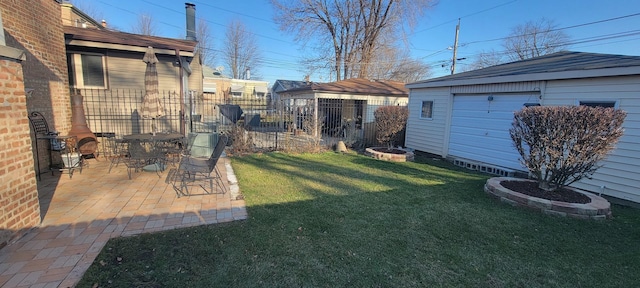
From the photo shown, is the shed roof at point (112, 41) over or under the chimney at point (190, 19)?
under

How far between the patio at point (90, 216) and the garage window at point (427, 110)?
7153mm

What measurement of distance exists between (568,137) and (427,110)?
18.0 ft

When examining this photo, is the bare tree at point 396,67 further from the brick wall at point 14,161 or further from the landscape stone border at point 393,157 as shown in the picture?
the brick wall at point 14,161

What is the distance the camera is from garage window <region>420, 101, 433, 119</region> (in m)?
9.56

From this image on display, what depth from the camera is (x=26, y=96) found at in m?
4.99

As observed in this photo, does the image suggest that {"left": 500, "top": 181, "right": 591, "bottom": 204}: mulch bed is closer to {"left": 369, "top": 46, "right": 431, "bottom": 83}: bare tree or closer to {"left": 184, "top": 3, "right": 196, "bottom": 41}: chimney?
{"left": 184, "top": 3, "right": 196, "bottom": 41}: chimney

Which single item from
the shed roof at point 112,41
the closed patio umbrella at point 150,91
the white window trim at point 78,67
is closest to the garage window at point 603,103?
the closed patio umbrella at point 150,91

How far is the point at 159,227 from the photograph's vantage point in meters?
3.33

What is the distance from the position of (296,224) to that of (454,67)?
23315mm

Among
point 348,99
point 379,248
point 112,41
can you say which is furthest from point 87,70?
point 348,99

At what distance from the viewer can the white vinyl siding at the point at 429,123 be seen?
9.00m

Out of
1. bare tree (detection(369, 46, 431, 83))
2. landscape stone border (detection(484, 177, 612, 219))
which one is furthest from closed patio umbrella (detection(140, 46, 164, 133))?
bare tree (detection(369, 46, 431, 83))

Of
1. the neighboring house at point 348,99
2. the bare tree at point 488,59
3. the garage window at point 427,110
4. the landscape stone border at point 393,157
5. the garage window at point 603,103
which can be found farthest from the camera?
the bare tree at point 488,59

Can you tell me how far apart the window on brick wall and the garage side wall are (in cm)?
1155
